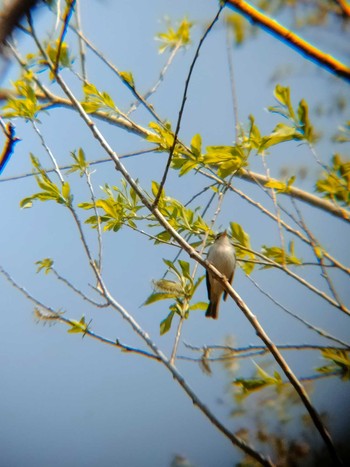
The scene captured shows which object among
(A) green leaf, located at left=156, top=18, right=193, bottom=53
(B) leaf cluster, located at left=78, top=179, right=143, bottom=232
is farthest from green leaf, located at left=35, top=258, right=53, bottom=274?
(A) green leaf, located at left=156, top=18, right=193, bottom=53

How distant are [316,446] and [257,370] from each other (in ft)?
1.93

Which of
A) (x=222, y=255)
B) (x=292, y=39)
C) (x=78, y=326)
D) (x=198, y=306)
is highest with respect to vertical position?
(x=222, y=255)

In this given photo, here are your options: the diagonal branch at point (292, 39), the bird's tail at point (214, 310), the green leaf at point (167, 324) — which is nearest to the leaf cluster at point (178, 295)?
the green leaf at point (167, 324)

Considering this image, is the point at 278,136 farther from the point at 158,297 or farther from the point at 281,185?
the point at 158,297

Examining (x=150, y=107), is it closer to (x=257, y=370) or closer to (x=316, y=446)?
(x=257, y=370)

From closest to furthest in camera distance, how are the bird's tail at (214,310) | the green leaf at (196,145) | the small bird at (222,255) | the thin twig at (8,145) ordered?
the thin twig at (8,145)
the green leaf at (196,145)
the small bird at (222,255)
the bird's tail at (214,310)

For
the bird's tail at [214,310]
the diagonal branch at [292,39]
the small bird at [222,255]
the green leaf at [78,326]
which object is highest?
the bird's tail at [214,310]

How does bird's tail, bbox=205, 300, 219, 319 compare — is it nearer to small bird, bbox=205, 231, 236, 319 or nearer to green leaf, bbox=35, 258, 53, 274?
small bird, bbox=205, 231, 236, 319

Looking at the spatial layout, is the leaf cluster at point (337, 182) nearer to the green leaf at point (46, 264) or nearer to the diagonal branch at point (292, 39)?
the diagonal branch at point (292, 39)

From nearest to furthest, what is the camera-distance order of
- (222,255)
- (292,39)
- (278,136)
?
(292,39) < (278,136) < (222,255)

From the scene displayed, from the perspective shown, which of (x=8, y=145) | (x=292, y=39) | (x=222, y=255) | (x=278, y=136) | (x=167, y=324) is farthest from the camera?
(x=222, y=255)

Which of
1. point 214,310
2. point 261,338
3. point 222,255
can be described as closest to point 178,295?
point 261,338

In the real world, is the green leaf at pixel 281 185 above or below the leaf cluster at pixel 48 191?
above

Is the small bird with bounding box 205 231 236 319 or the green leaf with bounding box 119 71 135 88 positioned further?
the small bird with bounding box 205 231 236 319
